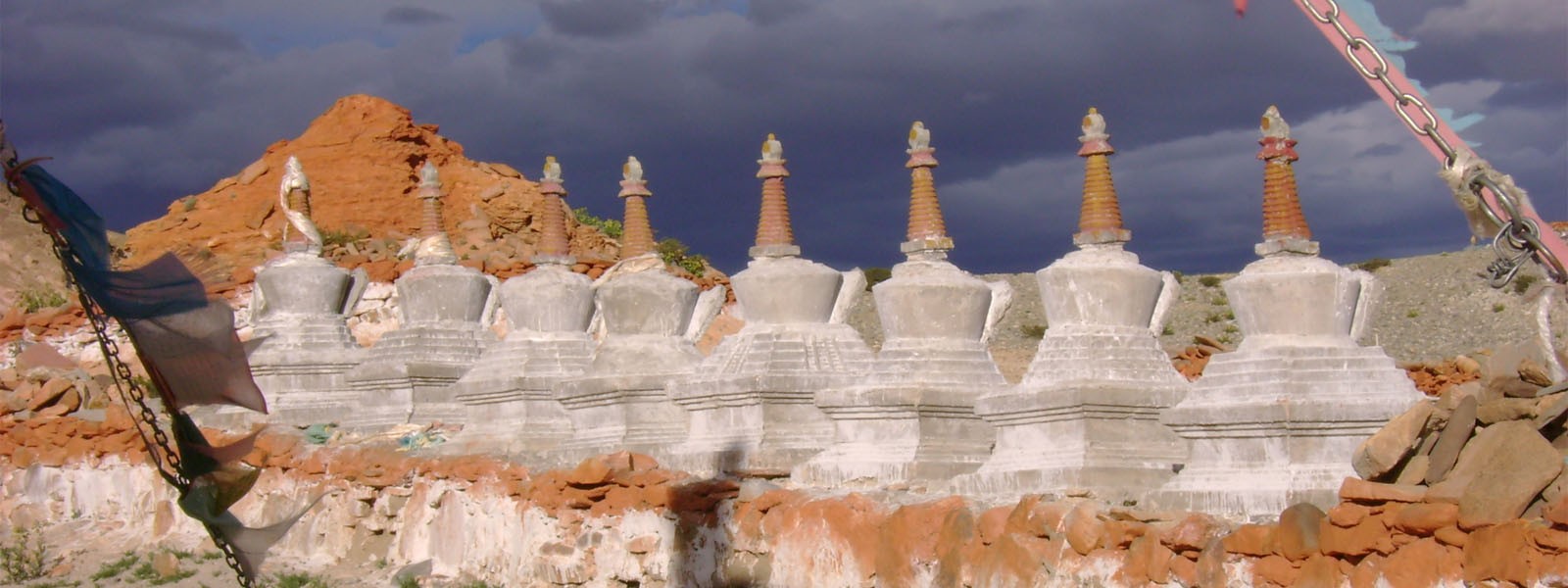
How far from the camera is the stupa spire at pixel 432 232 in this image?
19.1 metres

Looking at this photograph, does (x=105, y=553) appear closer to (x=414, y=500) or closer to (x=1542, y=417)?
(x=414, y=500)

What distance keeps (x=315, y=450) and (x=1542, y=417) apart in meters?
12.3

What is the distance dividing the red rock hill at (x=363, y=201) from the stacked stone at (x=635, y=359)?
15528 mm

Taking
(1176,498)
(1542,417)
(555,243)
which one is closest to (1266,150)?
(1176,498)

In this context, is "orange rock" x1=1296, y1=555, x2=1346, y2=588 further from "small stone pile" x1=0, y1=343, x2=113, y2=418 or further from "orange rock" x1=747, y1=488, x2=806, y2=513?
"small stone pile" x1=0, y1=343, x2=113, y2=418

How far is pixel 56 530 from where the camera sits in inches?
766

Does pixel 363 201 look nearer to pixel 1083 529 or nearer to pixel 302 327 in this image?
pixel 302 327

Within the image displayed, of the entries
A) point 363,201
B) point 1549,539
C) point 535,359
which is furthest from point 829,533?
point 363,201

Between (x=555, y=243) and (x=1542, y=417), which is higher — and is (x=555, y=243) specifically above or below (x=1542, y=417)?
above

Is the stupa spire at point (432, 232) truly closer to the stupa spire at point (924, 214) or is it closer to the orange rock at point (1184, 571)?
the stupa spire at point (924, 214)

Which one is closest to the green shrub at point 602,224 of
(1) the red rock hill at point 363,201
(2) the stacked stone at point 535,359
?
(1) the red rock hill at point 363,201

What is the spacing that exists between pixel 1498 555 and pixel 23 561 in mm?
14117

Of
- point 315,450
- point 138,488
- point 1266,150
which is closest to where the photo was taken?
point 1266,150

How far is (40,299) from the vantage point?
32.4m
